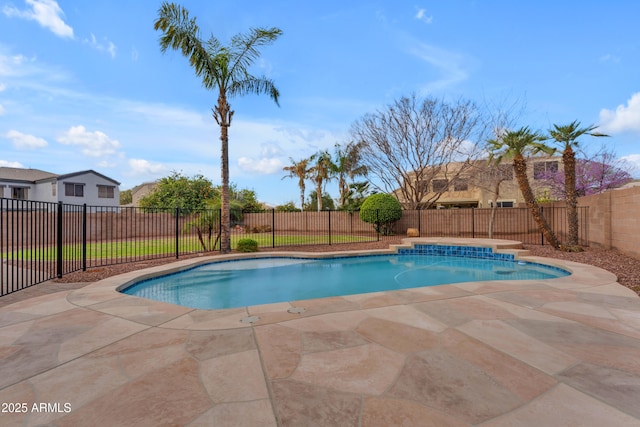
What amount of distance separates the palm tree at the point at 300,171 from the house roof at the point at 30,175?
18.4 meters

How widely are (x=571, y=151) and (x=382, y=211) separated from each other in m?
8.48

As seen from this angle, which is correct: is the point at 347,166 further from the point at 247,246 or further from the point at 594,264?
the point at 594,264

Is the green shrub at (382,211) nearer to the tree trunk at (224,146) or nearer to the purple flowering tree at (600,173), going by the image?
the tree trunk at (224,146)

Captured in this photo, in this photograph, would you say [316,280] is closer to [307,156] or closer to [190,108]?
[190,108]

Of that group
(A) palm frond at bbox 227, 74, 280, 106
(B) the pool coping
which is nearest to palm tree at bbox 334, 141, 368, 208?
(A) palm frond at bbox 227, 74, 280, 106

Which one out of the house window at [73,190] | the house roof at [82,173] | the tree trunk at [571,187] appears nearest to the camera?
the tree trunk at [571,187]

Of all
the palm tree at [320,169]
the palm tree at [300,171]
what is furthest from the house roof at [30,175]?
the palm tree at [320,169]

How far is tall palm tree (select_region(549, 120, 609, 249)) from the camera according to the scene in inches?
335

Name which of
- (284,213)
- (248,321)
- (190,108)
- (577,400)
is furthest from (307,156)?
(577,400)

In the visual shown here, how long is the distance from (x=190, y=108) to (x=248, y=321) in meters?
11.2

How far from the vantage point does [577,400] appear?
178 centimetres

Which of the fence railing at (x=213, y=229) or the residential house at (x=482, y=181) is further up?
the residential house at (x=482, y=181)

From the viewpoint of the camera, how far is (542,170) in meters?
19.5

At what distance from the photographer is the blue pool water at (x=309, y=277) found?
18.4ft
